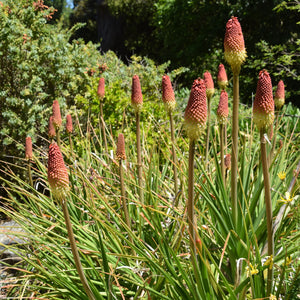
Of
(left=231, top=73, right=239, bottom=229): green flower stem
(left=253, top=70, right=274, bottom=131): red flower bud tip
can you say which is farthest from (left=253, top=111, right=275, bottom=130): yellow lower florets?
(left=231, top=73, right=239, bottom=229): green flower stem

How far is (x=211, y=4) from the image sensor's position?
39.8 feet

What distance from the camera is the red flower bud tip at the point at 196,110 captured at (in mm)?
1485

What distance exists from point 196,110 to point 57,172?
59cm

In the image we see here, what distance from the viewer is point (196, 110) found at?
150cm

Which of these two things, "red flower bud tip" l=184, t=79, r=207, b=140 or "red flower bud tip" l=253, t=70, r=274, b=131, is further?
"red flower bud tip" l=253, t=70, r=274, b=131

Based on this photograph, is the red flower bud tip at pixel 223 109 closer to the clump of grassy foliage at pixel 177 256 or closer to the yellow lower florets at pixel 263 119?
the clump of grassy foliage at pixel 177 256

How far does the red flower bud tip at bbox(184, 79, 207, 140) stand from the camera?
1.49m

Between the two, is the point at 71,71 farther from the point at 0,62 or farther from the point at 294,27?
the point at 294,27

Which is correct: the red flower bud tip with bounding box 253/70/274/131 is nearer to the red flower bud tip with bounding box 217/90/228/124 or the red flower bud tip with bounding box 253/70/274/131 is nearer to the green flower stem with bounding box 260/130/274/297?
the green flower stem with bounding box 260/130/274/297

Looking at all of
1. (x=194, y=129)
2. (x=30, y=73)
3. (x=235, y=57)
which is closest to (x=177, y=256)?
(x=194, y=129)

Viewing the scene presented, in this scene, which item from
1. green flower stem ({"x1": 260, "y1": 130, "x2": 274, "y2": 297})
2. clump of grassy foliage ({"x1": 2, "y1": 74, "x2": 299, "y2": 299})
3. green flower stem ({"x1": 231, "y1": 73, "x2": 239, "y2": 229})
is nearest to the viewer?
green flower stem ({"x1": 260, "y1": 130, "x2": 274, "y2": 297})

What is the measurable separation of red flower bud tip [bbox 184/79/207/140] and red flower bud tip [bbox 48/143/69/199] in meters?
0.51

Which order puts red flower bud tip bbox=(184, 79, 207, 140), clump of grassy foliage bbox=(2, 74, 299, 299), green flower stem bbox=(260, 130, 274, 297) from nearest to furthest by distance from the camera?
red flower bud tip bbox=(184, 79, 207, 140) → green flower stem bbox=(260, 130, 274, 297) → clump of grassy foliage bbox=(2, 74, 299, 299)

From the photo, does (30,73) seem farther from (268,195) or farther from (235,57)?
(268,195)
